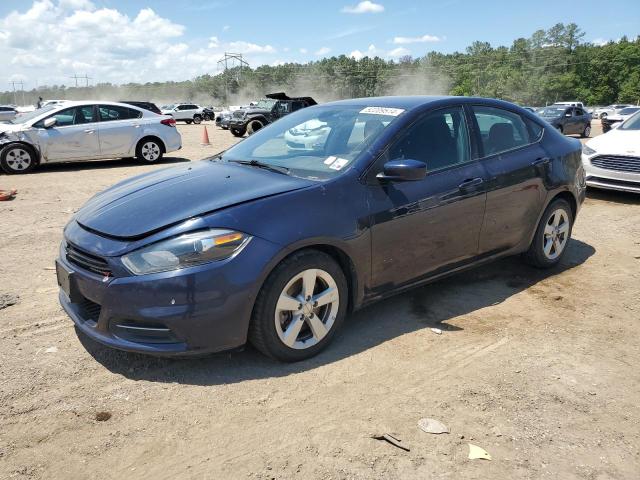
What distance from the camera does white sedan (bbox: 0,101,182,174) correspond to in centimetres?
1114

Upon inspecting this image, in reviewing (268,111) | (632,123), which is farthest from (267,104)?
(632,123)

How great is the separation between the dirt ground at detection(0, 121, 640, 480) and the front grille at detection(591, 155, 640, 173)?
179 inches

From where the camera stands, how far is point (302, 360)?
3.34 metres

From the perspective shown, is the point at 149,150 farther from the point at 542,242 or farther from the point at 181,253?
the point at 181,253

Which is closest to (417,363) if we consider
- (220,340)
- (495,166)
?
(220,340)

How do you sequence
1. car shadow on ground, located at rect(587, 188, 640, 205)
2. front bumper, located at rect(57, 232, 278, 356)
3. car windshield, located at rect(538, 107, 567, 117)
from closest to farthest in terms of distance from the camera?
front bumper, located at rect(57, 232, 278, 356), car shadow on ground, located at rect(587, 188, 640, 205), car windshield, located at rect(538, 107, 567, 117)

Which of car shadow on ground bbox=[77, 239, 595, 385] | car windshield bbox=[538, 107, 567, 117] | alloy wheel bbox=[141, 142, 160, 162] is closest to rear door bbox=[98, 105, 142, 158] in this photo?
alloy wheel bbox=[141, 142, 160, 162]

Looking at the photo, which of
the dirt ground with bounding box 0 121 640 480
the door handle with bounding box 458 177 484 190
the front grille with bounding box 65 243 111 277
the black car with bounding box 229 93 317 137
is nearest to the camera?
the dirt ground with bounding box 0 121 640 480

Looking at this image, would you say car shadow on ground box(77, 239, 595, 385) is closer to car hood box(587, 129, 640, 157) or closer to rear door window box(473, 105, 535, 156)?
rear door window box(473, 105, 535, 156)

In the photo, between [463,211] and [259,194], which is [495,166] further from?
[259,194]

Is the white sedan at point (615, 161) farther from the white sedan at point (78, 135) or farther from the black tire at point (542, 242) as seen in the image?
the white sedan at point (78, 135)

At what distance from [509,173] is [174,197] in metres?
2.75

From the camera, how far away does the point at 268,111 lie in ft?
73.5

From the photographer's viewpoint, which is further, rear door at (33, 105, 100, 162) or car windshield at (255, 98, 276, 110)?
car windshield at (255, 98, 276, 110)
